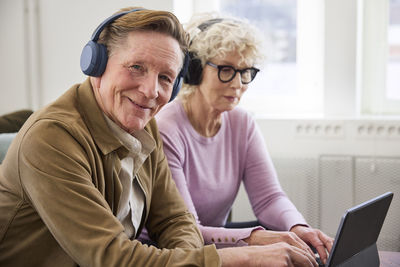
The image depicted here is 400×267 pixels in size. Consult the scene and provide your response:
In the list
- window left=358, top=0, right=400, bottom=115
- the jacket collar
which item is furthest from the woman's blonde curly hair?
window left=358, top=0, right=400, bottom=115

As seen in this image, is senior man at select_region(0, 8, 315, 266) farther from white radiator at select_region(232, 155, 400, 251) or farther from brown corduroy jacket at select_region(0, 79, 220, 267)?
white radiator at select_region(232, 155, 400, 251)

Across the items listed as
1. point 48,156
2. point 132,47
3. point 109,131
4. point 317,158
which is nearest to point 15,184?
point 48,156

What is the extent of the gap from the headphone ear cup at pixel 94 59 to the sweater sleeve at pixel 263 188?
0.87m

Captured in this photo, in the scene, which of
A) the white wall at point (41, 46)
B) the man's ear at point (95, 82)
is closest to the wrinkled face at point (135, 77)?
the man's ear at point (95, 82)

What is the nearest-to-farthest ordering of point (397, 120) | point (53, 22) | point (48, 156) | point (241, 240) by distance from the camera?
point (48, 156), point (241, 240), point (397, 120), point (53, 22)

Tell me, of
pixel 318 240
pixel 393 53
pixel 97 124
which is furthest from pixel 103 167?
pixel 393 53

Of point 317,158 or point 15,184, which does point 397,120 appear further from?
point 15,184

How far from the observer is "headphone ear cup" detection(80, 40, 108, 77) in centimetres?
120

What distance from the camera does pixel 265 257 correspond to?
3.87ft

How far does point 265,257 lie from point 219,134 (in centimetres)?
82

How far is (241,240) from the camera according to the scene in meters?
1.52

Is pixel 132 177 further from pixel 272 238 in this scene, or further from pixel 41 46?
pixel 41 46

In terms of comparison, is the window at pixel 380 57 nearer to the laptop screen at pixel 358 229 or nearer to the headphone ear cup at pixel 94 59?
the laptop screen at pixel 358 229

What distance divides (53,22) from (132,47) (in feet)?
6.07
